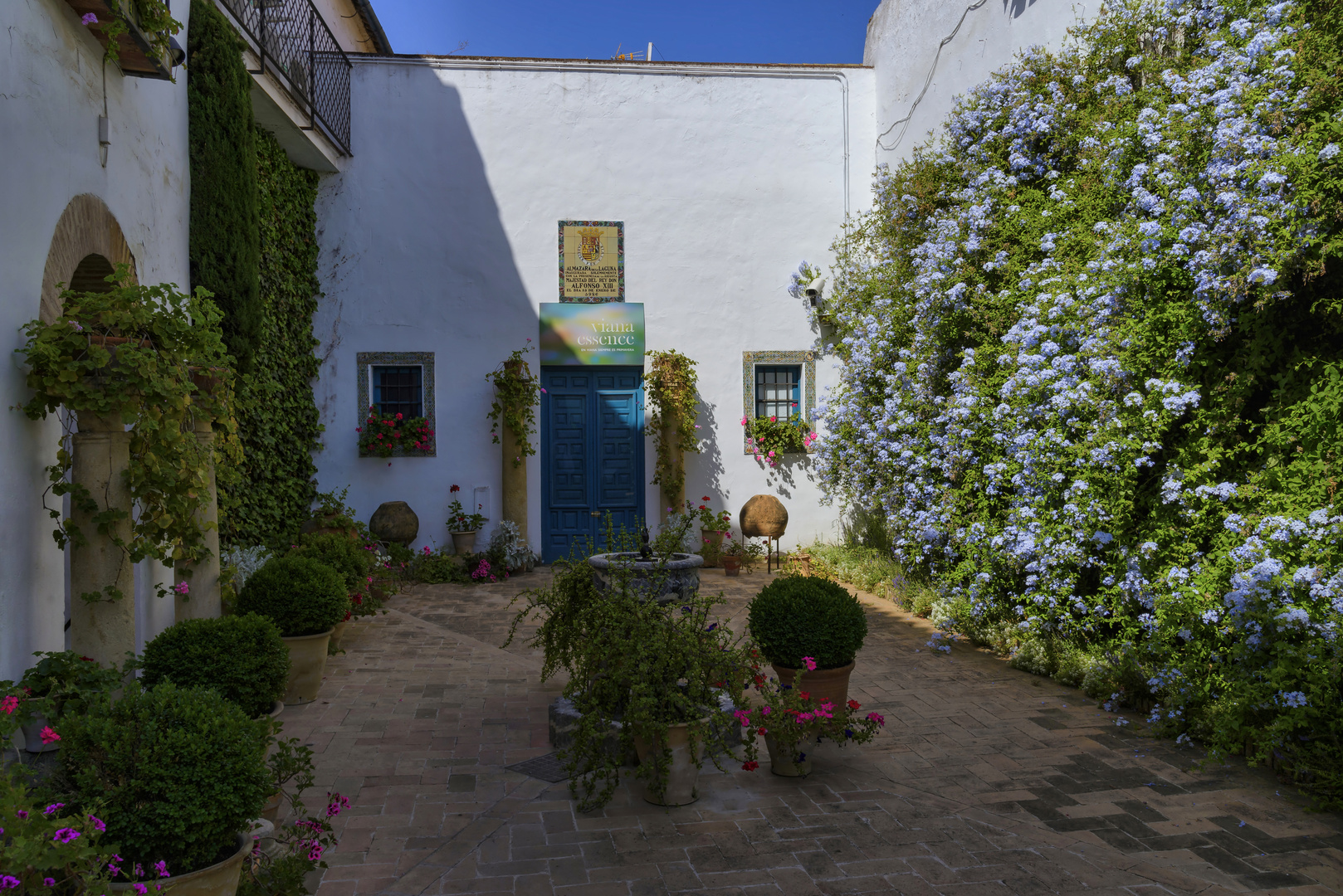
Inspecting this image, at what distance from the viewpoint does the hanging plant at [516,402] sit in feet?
31.9

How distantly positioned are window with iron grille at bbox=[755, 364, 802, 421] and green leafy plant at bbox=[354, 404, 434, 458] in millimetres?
3959

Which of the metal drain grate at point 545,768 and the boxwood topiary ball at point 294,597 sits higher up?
the boxwood topiary ball at point 294,597

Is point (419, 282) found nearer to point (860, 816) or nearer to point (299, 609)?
point (299, 609)

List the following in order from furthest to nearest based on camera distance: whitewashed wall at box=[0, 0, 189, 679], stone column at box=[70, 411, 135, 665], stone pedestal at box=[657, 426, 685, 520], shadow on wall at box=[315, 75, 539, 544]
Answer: stone pedestal at box=[657, 426, 685, 520]
shadow on wall at box=[315, 75, 539, 544]
stone column at box=[70, 411, 135, 665]
whitewashed wall at box=[0, 0, 189, 679]

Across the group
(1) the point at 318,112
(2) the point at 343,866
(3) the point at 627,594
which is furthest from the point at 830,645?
(1) the point at 318,112

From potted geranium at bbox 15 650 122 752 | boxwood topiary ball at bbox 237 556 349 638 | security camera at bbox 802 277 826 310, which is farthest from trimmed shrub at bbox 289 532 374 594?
security camera at bbox 802 277 826 310

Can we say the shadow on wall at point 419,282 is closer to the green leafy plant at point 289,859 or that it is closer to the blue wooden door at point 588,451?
the blue wooden door at point 588,451

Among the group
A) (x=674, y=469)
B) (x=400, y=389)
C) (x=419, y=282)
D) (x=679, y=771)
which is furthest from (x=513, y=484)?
(x=679, y=771)

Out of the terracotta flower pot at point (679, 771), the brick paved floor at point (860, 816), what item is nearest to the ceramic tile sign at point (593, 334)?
the brick paved floor at point (860, 816)

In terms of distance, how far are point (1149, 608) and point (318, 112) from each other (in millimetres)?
8508

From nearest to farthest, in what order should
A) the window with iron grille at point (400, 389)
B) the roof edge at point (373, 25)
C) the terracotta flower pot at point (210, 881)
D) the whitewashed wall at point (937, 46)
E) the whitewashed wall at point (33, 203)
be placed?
the terracotta flower pot at point (210, 881) < the whitewashed wall at point (33, 203) < the whitewashed wall at point (937, 46) < the window with iron grille at point (400, 389) < the roof edge at point (373, 25)

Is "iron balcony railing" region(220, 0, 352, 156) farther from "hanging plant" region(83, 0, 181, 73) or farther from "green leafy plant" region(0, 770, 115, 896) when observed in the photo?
"green leafy plant" region(0, 770, 115, 896)

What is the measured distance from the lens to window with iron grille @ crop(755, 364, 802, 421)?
1058cm

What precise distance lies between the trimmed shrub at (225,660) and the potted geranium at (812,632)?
7.66ft
